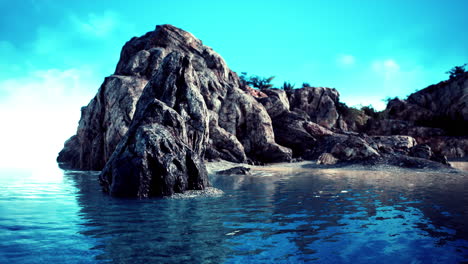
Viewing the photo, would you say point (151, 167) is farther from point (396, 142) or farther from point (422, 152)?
point (396, 142)

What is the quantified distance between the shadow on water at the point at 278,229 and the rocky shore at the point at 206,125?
1.90 m

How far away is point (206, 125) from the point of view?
21.5 m

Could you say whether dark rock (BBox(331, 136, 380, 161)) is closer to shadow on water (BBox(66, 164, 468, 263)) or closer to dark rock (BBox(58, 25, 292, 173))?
dark rock (BBox(58, 25, 292, 173))

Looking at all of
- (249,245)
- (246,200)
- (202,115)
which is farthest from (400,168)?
(249,245)

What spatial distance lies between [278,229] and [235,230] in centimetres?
92

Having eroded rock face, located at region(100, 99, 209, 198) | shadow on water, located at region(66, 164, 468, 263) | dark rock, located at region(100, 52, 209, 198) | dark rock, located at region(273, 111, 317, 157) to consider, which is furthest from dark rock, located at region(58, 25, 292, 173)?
shadow on water, located at region(66, 164, 468, 263)

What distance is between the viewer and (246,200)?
10.5 m

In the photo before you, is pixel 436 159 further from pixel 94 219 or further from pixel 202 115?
pixel 94 219

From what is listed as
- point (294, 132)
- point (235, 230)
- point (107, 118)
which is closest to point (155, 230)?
point (235, 230)

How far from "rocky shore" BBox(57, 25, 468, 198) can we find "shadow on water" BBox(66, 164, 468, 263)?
6.25 feet

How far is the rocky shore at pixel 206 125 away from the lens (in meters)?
11.8

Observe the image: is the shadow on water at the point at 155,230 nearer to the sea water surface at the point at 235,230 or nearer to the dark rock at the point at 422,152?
the sea water surface at the point at 235,230

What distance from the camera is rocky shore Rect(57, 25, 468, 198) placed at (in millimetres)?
11789

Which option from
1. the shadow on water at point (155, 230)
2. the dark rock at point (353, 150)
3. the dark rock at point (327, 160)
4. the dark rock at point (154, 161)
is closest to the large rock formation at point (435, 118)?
the dark rock at point (353, 150)
